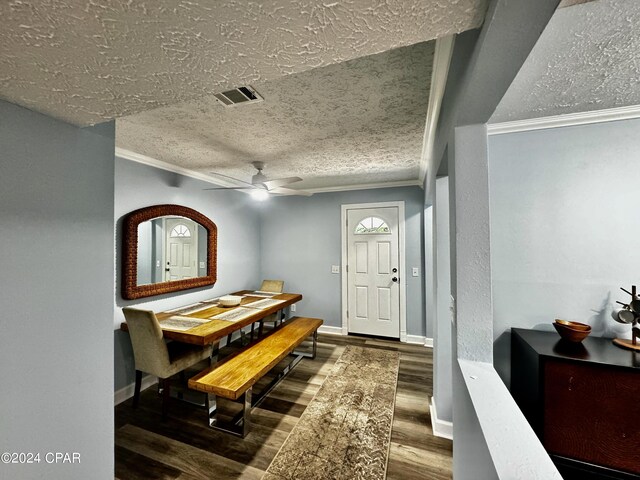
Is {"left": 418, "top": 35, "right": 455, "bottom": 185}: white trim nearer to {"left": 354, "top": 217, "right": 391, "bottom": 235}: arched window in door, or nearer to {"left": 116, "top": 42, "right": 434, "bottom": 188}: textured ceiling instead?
{"left": 116, "top": 42, "right": 434, "bottom": 188}: textured ceiling

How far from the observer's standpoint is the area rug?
1.63 m

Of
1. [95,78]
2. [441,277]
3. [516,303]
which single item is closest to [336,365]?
[441,277]

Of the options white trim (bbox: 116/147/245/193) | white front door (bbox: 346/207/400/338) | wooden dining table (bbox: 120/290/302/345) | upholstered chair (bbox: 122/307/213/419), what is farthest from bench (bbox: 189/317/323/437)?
white trim (bbox: 116/147/245/193)

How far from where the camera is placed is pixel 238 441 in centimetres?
188

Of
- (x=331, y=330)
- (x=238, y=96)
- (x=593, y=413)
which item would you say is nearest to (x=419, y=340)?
(x=331, y=330)

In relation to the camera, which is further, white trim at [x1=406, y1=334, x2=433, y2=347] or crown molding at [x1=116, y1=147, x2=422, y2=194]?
white trim at [x1=406, y1=334, x2=433, y2=347]

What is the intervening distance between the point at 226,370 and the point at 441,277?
1829 millimetres

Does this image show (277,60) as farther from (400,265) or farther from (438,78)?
(400,265)

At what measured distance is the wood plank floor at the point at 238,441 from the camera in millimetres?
1638

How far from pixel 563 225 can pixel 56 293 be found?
2773 millimetres

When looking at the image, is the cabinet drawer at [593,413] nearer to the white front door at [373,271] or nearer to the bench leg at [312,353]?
the bench leg at [312,353]

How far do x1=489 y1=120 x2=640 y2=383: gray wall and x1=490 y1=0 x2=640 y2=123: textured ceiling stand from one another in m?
0.22

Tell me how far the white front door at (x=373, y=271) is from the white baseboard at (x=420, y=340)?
180 mm

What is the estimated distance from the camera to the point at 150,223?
8.95ft
